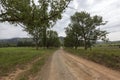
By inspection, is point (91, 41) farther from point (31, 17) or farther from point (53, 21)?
point (31, 17)

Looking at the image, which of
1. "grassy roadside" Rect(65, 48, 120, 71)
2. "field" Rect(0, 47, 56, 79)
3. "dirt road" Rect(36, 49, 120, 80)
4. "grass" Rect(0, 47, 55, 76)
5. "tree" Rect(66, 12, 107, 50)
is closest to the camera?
"dirt road" Rect(36, 49, 120, 80)

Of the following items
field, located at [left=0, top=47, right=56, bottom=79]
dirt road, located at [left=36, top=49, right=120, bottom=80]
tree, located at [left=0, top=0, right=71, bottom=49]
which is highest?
tree, located at [left=0, top=0, right=71, bottom=49]

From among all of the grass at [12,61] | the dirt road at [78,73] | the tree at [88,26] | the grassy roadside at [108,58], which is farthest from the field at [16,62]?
the tree at [88,26]

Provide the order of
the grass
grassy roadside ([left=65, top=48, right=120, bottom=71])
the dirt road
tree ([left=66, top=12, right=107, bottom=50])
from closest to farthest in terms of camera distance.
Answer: the dirt road
the grass
grassy roadside ([left=65, top=48, right=120, bottom=71])
tree ([left=66, top=12, right=107, bottom=50])

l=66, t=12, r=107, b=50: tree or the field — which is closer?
the field

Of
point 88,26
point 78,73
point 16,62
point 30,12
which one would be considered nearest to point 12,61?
point 16,62

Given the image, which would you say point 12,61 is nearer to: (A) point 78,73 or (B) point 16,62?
(B) point 16,62

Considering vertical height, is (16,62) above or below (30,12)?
below

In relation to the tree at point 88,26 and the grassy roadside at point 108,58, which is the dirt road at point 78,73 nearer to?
the grassy roadside at point 108,58

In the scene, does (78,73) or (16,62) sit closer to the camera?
(78,73)

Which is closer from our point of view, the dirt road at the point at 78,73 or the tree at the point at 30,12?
the dirt road at the point at 78,73

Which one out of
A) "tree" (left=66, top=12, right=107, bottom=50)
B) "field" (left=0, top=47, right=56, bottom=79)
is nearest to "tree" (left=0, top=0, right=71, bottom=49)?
"field" (left=0, top=47, right=56, bottom=79)

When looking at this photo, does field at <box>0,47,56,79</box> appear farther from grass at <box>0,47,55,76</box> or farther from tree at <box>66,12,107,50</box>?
tree at <box>66,12,107,50</box>

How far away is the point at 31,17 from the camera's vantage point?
19797 mm
